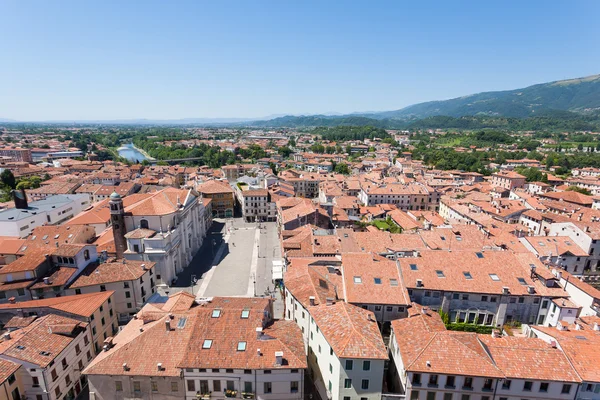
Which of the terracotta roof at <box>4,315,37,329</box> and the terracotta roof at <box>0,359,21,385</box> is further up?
the terracotta roof at <box>0,359,21,385</box>

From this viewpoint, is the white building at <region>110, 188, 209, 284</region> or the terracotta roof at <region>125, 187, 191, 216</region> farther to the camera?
the terracotta roof at <region>125, 187, 191, 216</region>

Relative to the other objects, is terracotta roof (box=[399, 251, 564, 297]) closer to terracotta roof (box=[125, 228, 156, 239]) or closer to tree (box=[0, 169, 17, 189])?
terracotta roof (box=[125, 228, 156, 239])

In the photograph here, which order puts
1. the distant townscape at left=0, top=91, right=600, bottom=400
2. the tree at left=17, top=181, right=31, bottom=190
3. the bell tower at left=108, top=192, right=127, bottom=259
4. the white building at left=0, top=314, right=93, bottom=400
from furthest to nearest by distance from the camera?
the tree at left=17, top=181, right=31, bottom=190
the bell tower at left=108, top=192, right=127, bottom=259
the white building at left=0, top=314, right=93, bottom=400
the distant townscape at left=0, top=91, right=600, bottom=400

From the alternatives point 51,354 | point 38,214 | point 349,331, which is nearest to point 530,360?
point 349,331

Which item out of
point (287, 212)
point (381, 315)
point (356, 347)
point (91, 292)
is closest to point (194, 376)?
point (356, 347)

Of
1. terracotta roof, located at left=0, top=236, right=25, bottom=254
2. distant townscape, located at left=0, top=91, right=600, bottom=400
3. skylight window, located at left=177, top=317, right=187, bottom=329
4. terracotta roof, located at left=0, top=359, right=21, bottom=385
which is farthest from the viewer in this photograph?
terracotta roof, located at left=0, top=236, right=25, bottom=254

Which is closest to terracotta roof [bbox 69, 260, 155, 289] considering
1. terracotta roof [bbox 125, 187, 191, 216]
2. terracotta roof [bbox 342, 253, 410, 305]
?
terracotta roof [bbox 125, 187, 191, 216]

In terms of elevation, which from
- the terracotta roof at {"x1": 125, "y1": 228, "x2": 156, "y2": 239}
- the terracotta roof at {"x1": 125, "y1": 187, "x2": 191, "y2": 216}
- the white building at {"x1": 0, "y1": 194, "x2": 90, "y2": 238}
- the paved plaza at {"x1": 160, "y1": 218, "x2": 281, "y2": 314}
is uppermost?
the terracotta roof at {"x1": 125, "y1": 187, "x2": 191, "y2": 216}

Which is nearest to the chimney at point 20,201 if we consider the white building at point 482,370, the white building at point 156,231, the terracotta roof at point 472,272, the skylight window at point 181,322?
the white building at point 156,231

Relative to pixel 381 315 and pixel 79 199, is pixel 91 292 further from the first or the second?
pixel 79 199
